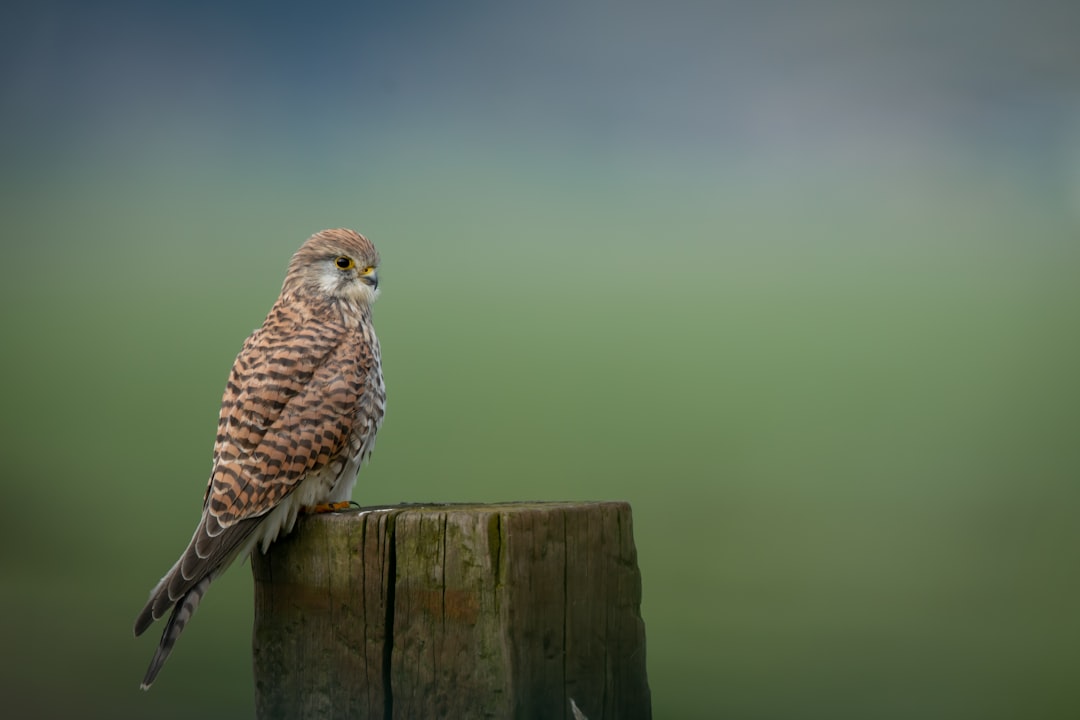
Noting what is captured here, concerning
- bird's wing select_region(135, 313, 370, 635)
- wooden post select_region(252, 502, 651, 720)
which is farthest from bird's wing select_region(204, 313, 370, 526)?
wooden post select_region(252, 502, 651, 720)

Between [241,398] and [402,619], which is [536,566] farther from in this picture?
[241,398]

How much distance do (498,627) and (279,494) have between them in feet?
2.41

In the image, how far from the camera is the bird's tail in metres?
2.05

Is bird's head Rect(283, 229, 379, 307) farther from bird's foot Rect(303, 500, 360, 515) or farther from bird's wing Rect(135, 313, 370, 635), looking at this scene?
bird's foot Rect(303, 500, 360, 515)

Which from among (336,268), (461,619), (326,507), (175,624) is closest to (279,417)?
(326,507)

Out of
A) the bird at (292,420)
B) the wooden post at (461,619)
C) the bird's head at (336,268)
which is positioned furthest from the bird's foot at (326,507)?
the bird's head at (336,268)

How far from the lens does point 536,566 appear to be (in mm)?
1892

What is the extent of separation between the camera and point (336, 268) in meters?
3.04

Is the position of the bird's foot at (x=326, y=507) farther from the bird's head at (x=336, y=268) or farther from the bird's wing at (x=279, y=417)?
the bird's head at (x=336, y=268)

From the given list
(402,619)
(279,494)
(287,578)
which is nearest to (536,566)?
(402,619)

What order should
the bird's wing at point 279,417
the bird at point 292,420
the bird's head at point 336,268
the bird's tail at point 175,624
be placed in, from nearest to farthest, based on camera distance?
the bird's tail at point 175,624 → the bird at point 292,420 → the bird's wing at point 279,417 → the bird's head at point 336,268

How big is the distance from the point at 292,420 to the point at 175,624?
0.57m

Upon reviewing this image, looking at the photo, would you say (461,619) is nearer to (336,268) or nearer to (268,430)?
(268,430)

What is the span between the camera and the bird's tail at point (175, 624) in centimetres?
205
